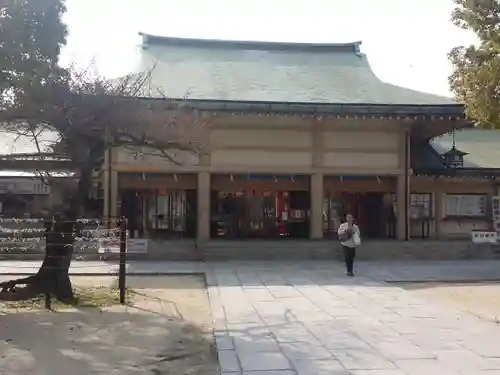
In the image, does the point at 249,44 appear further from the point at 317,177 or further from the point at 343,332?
the point at 343,332

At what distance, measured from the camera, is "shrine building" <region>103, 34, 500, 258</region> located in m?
18.4

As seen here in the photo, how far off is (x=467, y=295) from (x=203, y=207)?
9.40 m

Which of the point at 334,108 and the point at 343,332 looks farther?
the point at 334,108

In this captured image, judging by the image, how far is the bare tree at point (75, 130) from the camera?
902 cm

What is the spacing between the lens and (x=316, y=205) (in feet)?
62.2

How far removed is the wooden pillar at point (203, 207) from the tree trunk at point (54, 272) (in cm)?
841

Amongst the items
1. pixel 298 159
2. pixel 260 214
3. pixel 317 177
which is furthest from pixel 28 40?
pixel 260 214

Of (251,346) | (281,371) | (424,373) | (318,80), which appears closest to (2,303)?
(251,346)

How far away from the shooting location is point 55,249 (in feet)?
33.0

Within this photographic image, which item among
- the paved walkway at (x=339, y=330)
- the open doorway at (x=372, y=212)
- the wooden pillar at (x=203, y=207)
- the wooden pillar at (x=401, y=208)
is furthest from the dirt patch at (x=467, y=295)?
the open doorway at (x=372, y=212)

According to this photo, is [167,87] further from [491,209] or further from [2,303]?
[491,209]

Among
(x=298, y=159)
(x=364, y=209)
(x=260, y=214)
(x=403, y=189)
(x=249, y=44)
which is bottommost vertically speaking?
Answer: (x=260, y=214)

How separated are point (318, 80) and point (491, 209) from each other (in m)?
8.04

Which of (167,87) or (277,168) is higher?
(167,87)
